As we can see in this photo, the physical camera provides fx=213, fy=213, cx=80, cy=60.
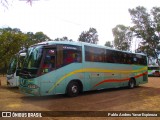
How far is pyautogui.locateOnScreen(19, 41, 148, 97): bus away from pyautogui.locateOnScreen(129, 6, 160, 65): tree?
3071 cm

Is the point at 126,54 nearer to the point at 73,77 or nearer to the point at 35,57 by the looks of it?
the point at 73,77

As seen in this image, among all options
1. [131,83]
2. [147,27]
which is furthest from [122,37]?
[131,83]

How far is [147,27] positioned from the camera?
4478cm

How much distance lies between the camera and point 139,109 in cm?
883

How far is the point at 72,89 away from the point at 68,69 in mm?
1186

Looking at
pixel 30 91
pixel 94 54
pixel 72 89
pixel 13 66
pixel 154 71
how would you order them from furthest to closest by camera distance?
1. pixel 154 71
2. pixel 13 66
3. pixel 94 54
4. pixel 72 89
5. pixel 30 91

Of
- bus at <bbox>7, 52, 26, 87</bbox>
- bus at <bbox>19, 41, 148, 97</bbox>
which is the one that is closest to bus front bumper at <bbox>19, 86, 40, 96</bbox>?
bus at <bbox>19, 41, 148, 97</bbox>

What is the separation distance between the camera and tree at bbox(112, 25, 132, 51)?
5294cm

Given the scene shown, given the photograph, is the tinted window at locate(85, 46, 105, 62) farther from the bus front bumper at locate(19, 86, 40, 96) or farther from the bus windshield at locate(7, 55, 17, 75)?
the bus windshield at locate(7, 55, 17, 75)

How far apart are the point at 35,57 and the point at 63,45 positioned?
1.70m

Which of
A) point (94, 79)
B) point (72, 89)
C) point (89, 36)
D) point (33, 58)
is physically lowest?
point (72, 89)

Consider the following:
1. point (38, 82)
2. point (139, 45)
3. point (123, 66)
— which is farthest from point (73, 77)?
point (139, 45)

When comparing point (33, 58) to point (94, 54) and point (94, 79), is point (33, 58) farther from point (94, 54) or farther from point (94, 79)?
point (94, 79)

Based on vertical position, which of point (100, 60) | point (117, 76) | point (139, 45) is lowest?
point (117, 76)
